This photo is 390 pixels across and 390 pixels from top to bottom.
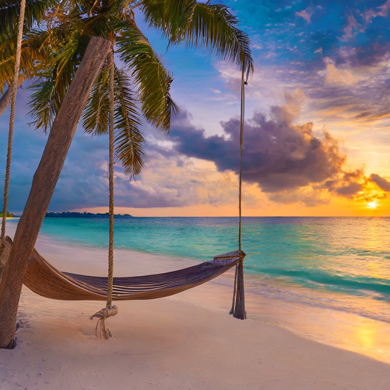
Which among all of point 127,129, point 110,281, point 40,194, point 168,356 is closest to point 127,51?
point 127,129

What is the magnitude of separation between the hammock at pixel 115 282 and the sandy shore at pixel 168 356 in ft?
0.90

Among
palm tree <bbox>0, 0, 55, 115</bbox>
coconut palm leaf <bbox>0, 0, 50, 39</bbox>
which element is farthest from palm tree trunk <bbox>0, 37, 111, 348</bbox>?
coconut palm leaf <bbox>0, 0, 50, 39</bbox>

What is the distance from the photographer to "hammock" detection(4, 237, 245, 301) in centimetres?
157

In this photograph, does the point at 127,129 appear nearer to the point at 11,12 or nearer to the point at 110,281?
the point at 11,12

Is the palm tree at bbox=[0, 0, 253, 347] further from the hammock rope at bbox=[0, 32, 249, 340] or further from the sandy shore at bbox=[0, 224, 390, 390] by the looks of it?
the sandy shore at bbox=[0, 224, 390, 390]

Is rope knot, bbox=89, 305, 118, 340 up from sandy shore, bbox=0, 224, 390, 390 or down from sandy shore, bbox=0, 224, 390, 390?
up

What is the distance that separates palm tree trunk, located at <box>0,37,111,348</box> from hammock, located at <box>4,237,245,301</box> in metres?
0.06

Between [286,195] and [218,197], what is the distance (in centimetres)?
367

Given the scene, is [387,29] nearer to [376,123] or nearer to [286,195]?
[376,123]

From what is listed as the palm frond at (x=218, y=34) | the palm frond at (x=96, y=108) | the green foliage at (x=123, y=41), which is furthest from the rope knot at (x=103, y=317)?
the palm frond at (x=96, y=108)

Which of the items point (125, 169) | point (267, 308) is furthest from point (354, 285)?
point (125, 169)

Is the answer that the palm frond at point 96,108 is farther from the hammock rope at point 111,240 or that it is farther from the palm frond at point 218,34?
the hammock rope at point 111,240

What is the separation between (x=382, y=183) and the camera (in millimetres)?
13453

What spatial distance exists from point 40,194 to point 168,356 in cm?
103
